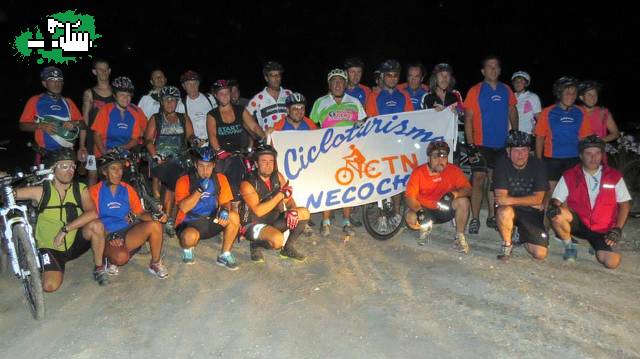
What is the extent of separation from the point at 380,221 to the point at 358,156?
0.91m

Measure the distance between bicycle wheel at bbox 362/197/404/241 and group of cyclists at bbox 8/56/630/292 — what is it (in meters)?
0.08

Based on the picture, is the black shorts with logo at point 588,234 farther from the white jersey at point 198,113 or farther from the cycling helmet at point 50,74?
the cycling helmet at point 50,74

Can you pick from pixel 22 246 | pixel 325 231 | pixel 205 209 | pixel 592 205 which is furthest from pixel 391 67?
pixel 22 246

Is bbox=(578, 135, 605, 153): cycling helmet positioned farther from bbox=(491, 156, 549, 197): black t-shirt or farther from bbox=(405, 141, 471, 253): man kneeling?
bbox=(405, 141, 471, 253): man kneeling

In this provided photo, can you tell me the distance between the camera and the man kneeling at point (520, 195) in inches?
244

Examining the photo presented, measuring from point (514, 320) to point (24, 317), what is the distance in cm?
433

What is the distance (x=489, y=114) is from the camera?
24.1 feet

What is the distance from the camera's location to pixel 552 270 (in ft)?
19.0

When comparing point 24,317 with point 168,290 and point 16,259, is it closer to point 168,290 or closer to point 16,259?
point 16,259

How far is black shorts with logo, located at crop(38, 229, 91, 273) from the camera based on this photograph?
17.8 ft

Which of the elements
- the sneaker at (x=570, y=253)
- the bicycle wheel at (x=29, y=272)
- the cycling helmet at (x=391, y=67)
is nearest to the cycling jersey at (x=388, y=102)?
the cycling helmet at (x=391, y=67)

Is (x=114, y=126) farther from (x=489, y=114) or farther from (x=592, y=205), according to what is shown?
(x=592, y=205)

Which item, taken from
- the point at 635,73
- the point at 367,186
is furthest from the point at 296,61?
the point at 367,186

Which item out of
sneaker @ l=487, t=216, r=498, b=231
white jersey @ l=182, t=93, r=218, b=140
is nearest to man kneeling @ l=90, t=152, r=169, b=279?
white jersey @ l=182, t=93, r=218, b=140
